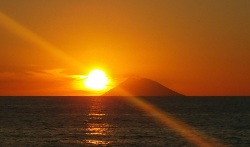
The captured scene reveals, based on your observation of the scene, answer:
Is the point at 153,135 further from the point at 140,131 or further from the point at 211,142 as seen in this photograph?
the point at 211,142

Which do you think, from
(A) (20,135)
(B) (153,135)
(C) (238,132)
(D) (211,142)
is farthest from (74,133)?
(C) (238,132)

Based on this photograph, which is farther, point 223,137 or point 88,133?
point 88,133

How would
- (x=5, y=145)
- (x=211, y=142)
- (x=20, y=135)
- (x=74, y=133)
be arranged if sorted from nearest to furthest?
(x=5, y=145) → (x=211, y=142) → (x=20, y=135) → (x=74, y=133)

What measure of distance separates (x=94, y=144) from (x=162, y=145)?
10373 mm

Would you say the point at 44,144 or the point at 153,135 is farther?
the point at 153,135

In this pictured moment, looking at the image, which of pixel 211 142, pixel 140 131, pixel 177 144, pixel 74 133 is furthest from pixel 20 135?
pixel 211 142

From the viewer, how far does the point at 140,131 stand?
83.8m

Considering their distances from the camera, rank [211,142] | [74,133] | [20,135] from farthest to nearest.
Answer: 1. [74,133]
2. [20,135]
3. [211,142]

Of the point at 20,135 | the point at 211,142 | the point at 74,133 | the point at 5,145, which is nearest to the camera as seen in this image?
the point at 5,145

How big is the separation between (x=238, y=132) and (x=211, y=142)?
17130 millimetres

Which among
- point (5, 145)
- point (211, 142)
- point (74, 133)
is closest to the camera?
point (5, 145)

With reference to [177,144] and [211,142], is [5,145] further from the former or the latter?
[211,142]

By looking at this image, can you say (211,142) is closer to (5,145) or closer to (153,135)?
(153,135)

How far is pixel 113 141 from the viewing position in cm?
6825
